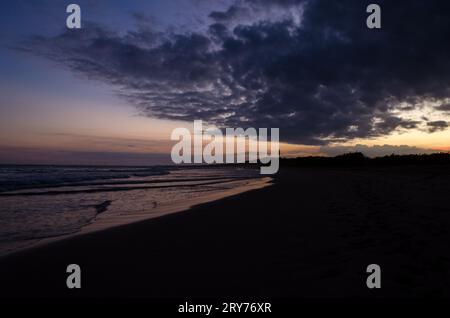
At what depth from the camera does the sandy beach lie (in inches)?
153

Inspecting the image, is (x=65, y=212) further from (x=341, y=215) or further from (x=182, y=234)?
(x=341, y=215)

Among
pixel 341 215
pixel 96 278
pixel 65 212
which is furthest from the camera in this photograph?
pixel 65 212

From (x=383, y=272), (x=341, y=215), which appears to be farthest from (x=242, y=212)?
(x=383, y=272)

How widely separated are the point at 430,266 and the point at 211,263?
3.19 metres

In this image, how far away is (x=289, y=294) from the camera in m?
3.72

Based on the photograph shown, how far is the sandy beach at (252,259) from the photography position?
3896mm

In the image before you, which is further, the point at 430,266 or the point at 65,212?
the point at 65,212

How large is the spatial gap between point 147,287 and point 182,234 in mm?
2938

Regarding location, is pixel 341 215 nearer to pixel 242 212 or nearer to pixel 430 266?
pixel 242 212

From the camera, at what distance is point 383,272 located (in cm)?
423

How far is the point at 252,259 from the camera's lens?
5.00m
